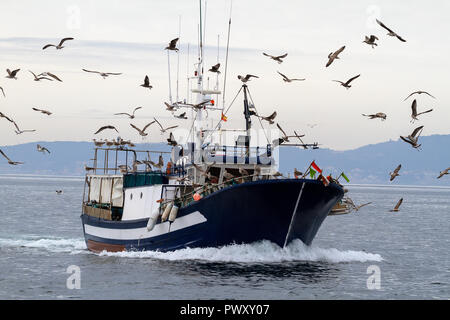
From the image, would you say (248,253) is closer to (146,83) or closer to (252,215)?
(252,215)

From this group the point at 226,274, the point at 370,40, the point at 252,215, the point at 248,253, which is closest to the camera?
the point at 370,40

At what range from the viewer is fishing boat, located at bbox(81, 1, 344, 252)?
36281 millimetres

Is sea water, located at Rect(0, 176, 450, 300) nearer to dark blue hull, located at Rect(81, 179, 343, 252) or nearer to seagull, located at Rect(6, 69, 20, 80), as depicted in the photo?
dark blue hull, located at Rect(81, 179, 343, 252)

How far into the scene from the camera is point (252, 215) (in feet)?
119

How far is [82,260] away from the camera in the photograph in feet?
143

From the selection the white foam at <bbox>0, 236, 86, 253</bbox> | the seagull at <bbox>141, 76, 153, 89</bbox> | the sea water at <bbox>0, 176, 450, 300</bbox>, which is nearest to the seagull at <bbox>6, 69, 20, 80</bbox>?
the seagull at <bbox>141, 76, 153, 89</bbox>

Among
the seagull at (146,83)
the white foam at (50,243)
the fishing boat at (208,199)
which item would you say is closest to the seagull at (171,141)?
the fishing boat at (208,199)

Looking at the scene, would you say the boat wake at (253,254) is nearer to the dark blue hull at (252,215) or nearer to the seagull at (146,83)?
the dark blue hull at (252,215)

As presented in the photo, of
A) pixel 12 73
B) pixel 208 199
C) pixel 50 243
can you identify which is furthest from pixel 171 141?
pixel 50 243

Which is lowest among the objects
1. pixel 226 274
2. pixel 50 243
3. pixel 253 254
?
pixel 226 274

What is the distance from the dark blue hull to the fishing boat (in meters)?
0.05

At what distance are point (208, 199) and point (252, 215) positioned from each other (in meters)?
2.44
